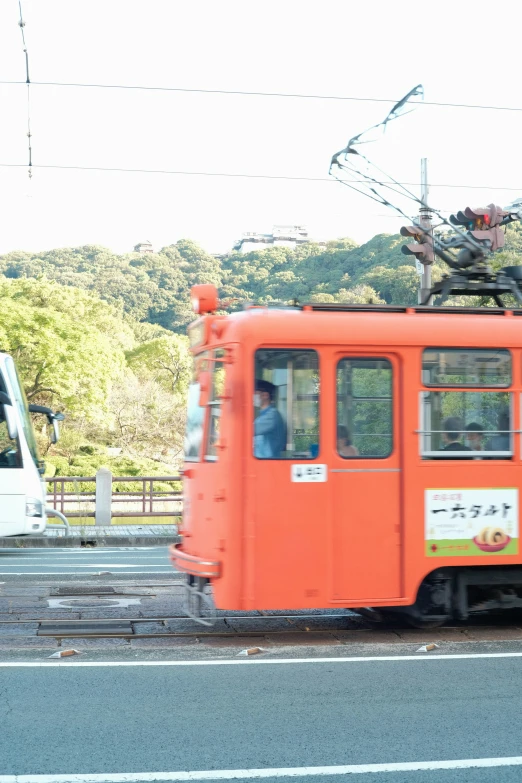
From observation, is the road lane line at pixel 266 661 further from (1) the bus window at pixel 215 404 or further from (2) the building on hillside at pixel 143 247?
(2) the building on hillside at pixel 143 247

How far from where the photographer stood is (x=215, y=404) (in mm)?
8312

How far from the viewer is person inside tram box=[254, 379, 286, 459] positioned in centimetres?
789

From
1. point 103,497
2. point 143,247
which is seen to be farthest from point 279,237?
point 103,497

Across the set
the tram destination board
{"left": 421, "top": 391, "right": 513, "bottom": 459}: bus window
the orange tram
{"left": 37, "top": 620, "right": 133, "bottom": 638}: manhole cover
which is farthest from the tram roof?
{"left": 37, "top": 620, "right": 133, "bottom": 638}: manhole cover

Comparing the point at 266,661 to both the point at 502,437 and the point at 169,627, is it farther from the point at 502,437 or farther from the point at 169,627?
the point at 502,437

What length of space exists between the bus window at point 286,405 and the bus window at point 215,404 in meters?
0.39

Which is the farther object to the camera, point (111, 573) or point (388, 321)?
point (111, 573)

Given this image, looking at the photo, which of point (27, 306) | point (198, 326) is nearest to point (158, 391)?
point (27, 306)

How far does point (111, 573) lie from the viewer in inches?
499

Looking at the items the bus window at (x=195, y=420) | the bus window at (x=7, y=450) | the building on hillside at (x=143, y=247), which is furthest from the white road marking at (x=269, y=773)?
the building on hillside at (x=143, y=247)

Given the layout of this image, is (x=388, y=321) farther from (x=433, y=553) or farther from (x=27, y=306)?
(x=27, y=306)

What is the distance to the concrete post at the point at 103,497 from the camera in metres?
22.5

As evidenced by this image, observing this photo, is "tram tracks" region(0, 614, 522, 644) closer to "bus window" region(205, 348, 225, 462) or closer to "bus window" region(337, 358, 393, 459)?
"bus window" region(205, 348, 225, 462)

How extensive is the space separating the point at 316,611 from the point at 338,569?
2054 mm
